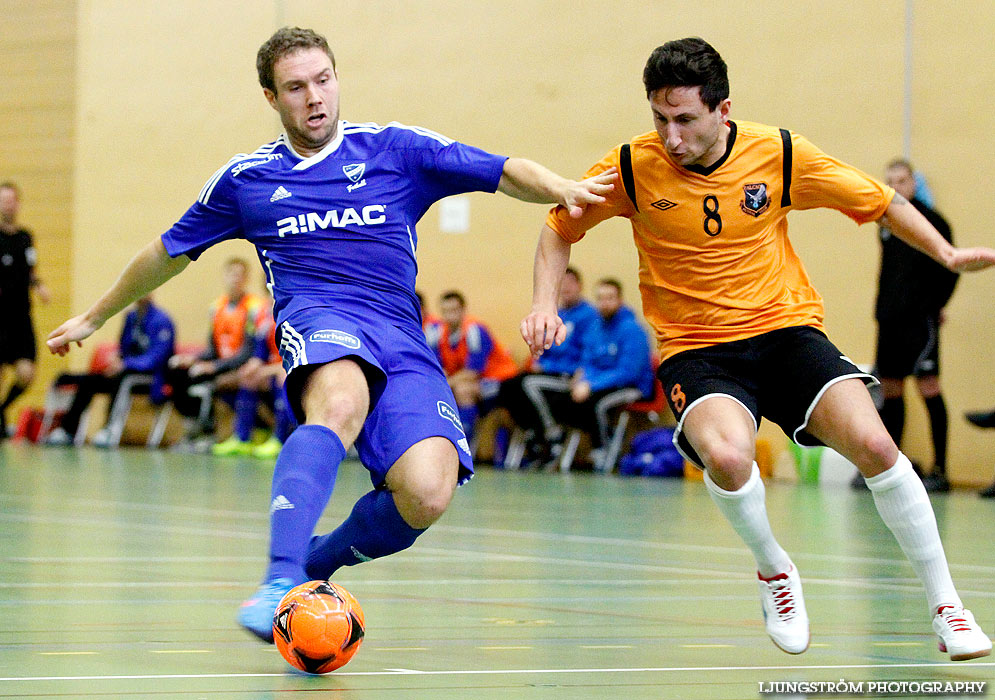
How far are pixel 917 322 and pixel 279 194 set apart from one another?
281 inches

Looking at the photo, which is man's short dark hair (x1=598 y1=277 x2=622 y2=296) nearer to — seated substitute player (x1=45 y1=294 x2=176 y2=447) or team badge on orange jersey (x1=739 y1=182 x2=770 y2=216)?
seated substitute player (x1=45 y1=294 x2=176 y2=447)

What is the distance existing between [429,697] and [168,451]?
1268cm

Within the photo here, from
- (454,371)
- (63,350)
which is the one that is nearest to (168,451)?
(454,371)

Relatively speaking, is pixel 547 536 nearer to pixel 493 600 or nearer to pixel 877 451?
pixel 493 600

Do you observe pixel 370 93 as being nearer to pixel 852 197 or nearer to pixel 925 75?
pixel 925 75

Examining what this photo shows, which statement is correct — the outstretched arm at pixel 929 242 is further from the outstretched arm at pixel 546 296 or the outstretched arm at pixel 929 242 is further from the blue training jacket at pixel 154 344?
the blue training jacket at pixel 154 344

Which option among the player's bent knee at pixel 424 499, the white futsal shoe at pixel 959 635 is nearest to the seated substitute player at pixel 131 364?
the player's bent knee at pixel 424 499

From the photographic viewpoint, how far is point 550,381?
41.8 feet

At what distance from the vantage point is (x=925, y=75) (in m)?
11.5

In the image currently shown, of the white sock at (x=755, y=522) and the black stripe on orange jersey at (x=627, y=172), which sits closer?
the white sock at (x=755, y=522)

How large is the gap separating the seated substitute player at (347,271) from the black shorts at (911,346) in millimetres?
6731

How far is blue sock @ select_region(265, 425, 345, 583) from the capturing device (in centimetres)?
362

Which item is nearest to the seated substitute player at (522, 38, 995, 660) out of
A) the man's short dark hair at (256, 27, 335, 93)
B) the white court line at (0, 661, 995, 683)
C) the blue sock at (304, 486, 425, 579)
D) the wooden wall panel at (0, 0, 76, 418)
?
the white court line at (0, 661, 995, 683)

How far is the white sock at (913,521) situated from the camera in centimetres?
389
